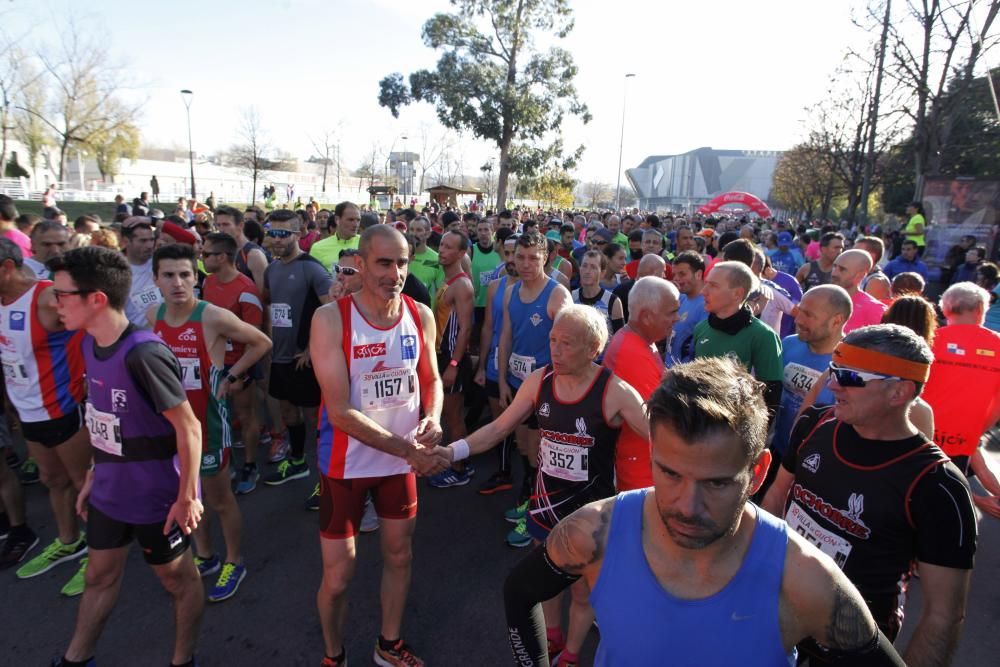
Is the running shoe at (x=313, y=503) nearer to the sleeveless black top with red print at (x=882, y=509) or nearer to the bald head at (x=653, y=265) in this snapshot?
the sleeveless black top with red print at (x=882, y=509)

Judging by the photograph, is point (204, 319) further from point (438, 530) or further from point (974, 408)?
point (974, 408)

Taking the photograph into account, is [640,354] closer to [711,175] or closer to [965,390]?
[965,390]

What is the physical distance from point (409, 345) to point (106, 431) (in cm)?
150

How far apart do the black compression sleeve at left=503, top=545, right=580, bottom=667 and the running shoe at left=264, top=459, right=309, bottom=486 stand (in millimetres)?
3992

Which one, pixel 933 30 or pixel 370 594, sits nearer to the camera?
pixel 370 594

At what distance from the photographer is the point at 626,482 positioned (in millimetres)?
2881

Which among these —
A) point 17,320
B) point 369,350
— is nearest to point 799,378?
point 369,350

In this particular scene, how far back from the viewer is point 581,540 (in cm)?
142

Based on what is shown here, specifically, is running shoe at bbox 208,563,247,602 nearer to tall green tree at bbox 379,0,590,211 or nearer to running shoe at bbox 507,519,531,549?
running shoe at bbox 507,519,531,549

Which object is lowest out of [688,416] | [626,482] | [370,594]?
[370,594]

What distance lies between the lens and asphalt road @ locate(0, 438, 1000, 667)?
10.0 feet

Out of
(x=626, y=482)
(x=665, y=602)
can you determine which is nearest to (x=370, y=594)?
(x=626, y=482)

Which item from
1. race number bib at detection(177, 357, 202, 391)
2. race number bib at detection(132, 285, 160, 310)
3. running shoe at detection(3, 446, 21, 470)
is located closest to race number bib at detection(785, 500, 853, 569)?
race number bib at detection(177, 357, 202, 391)

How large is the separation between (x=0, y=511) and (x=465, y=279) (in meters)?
4.02
